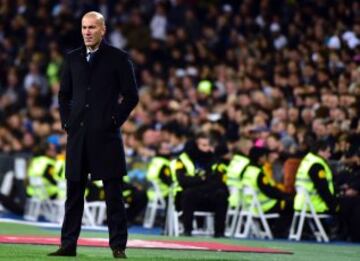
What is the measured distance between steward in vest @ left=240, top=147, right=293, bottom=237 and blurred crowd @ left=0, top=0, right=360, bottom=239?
62 centimetres

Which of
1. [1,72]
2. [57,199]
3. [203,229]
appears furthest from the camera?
[1,72]

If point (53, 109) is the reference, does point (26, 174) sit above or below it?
below

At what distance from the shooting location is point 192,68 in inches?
1182

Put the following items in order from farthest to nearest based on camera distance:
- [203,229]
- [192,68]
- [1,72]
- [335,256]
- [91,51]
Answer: [1,72] → [192,68] → [203,229] → [335,256] → [91,51]

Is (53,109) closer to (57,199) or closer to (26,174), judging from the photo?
(26,174)

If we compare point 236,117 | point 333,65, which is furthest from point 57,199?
point 333,65

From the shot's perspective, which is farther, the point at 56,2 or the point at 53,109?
the point at 56,2

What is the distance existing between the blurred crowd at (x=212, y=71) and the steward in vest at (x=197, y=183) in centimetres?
133

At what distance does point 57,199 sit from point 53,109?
17.9 ft

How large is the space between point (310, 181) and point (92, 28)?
8768 millimetres

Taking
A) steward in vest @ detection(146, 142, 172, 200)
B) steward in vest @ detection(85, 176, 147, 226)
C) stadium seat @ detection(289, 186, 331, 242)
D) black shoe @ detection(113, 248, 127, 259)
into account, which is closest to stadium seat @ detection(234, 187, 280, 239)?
stadium seat @ detection(289, 186, 331, 242)

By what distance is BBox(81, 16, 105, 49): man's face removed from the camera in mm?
12055

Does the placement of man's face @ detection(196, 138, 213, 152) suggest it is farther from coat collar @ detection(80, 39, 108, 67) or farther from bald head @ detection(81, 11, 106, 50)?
bald head @ detection(81, 11, 106, 50)

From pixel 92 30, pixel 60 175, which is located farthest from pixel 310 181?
pixel 92 30
